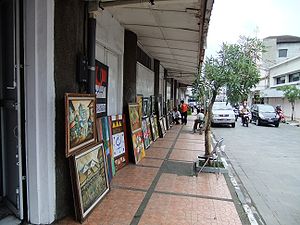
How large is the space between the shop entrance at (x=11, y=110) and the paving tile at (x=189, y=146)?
6.15m

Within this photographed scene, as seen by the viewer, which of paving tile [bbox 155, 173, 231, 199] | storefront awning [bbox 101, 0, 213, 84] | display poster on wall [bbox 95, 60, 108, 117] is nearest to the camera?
storefront awning [bbox 101, 0, 213, 84]

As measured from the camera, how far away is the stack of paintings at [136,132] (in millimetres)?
6535

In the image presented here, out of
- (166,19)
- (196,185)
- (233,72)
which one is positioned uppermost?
(166,19)

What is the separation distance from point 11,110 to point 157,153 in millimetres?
5047

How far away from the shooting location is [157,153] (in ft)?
25.8

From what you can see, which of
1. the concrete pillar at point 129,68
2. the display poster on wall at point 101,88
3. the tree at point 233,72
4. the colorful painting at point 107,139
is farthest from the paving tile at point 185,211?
the tree at point 233,72

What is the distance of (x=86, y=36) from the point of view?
13.3ft

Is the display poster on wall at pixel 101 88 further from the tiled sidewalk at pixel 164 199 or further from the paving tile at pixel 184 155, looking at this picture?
the paving tile at pixel 184 155

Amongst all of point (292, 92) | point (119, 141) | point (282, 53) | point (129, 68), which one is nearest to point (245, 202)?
point (119, 141)

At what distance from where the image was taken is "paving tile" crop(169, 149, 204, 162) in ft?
24.1

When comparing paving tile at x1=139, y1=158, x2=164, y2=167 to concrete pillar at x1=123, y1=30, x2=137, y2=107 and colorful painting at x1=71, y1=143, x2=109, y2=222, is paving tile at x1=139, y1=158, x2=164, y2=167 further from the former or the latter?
colorful painting at x1=71, y1=143, x2=109, y2=222

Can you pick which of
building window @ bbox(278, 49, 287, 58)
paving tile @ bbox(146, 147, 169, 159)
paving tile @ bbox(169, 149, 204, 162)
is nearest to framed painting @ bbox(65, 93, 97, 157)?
paving tile @ bbox(146, 147, 169, 159)

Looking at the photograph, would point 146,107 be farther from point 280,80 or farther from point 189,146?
point 280,80

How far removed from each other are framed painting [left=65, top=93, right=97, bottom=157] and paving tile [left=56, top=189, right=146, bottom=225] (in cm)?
93
